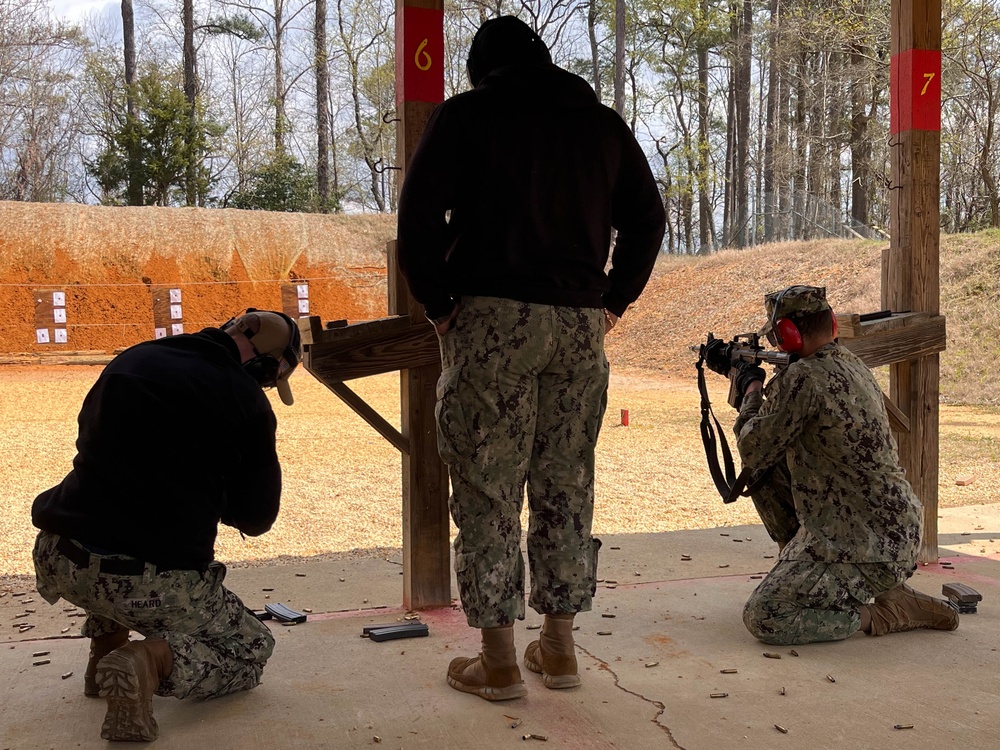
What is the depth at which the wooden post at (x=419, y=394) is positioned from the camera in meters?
Answer: 3.60

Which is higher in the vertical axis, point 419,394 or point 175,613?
point 419,394

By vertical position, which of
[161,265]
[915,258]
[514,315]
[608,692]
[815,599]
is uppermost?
[161,265]

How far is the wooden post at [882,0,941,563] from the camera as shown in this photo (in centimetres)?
445

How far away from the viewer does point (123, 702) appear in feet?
7.86

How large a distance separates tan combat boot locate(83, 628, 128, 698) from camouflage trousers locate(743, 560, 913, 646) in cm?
201

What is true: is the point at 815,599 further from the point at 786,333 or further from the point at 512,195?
the point at 512,195

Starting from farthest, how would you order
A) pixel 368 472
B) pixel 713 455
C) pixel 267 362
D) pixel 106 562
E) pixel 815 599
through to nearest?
pixel 368 472 < pixel 713 455 < pixel 815 599 < pixel 267 362 < pixel 106 562

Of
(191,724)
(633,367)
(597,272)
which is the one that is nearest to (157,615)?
(191,724)

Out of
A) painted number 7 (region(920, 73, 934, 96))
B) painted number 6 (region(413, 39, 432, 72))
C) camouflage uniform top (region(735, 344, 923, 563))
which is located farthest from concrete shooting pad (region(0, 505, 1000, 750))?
painted number 7 (region(920, 73, 934, 96))

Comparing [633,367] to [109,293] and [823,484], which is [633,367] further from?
[823,484]

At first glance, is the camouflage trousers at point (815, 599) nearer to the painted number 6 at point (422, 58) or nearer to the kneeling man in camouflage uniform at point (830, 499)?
the kneeling man in camouflage uniform at point (830, 499)

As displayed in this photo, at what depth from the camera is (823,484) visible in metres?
3.42

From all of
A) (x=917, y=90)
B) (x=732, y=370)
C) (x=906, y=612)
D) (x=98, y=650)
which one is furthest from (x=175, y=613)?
(x=917, y=90)

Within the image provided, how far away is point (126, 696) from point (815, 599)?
85.6 inches
